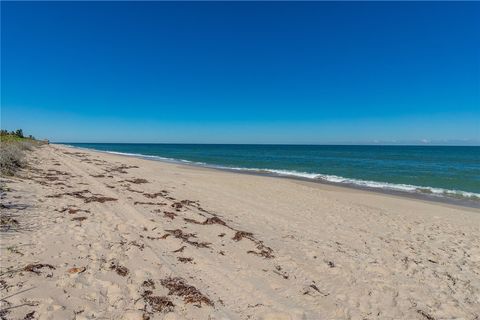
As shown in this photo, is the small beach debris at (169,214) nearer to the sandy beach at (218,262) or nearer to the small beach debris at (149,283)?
the sandy beach at (218,262)

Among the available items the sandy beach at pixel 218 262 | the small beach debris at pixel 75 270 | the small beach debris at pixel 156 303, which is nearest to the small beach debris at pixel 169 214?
the sandy beach at pixel 218 262

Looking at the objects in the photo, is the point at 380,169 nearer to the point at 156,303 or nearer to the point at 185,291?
the point at 185,291

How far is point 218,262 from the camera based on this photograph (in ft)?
18.2

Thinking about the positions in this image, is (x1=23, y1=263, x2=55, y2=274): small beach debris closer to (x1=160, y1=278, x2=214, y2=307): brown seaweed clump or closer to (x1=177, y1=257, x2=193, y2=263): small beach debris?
(x1=160, y1=278, x2=214, y2=307): brown seaweed clump

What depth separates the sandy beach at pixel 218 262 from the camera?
160 inches

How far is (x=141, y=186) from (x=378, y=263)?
968cm

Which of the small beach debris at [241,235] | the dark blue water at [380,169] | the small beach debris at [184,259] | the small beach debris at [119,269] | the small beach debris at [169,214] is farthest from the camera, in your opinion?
the dark blue water at [380,169]

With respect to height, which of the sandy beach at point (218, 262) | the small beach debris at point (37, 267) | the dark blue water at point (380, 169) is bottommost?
the dark blue water at point (380, 169)

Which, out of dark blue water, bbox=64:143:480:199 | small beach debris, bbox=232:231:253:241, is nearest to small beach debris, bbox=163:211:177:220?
small beach debris, bbox=232:231:253:241

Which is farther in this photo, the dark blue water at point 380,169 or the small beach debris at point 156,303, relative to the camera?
the dark blue water at point 380,169

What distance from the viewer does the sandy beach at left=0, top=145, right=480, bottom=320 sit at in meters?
4.07

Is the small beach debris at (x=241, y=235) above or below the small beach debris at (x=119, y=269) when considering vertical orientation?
below

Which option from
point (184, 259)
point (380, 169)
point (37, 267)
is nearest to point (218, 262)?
point (184, 259)

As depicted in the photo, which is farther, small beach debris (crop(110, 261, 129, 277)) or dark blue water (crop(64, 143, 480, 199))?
dark blue water (crop(64, 143, 480, 199))
